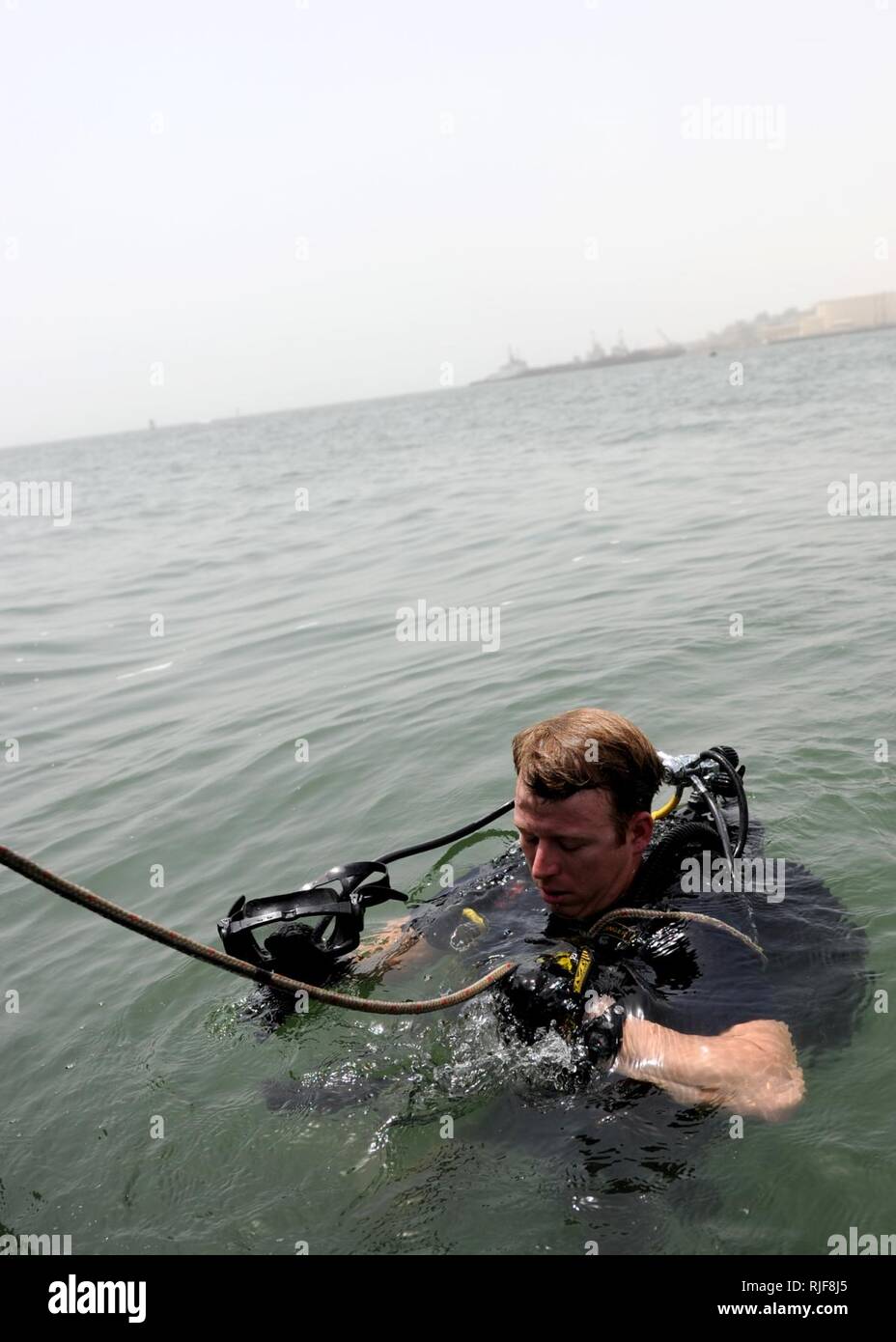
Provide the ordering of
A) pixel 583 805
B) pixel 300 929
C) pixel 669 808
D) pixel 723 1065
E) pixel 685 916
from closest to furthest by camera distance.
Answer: pixel 723 1065 < pixel 583 805 < pixel 685 916 < pixel 300 929 < pixel 669 808

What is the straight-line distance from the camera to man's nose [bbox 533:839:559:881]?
143 inches

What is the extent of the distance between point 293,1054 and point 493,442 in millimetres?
33226

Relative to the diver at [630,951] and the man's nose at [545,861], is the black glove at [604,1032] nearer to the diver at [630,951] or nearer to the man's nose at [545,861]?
the diver at [630,951]

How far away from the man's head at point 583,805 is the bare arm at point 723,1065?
47 cm

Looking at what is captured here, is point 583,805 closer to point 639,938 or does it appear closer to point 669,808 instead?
point 639,938

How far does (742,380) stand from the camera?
170ft

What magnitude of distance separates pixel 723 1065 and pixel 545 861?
31.0 inches

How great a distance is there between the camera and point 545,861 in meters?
3.64

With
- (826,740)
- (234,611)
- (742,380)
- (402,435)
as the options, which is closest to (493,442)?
(402,435)

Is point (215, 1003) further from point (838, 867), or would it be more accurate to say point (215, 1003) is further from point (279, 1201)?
point (838, 867)

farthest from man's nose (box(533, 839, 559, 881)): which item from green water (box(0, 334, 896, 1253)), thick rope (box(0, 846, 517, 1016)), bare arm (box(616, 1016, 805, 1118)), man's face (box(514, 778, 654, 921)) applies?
green water (box(0, 334, 896, 1253))

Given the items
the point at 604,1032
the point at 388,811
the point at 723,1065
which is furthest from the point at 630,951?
the point at 388,811

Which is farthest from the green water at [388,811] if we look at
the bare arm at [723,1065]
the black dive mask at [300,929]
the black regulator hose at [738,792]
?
the black regulator hose at [738,792]
